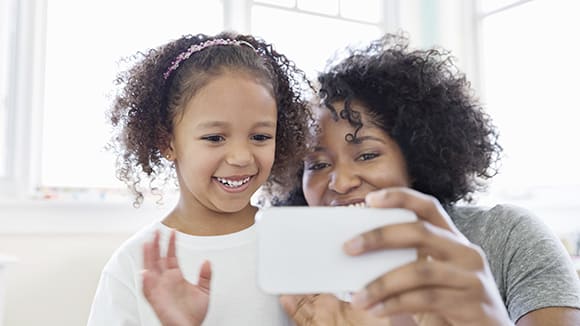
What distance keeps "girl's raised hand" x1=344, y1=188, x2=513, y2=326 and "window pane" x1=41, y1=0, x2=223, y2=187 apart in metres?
1.54

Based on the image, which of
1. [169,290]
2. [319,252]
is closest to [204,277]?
[169,290]

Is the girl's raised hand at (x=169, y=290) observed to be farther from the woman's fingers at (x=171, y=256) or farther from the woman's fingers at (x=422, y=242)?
the woman's fingers at (x=422, y=242)

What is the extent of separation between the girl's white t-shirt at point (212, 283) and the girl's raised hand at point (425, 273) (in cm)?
47

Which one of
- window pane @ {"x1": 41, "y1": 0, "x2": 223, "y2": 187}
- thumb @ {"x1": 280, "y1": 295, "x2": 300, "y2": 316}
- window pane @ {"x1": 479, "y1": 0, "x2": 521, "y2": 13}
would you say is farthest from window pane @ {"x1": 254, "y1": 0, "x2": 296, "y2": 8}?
thumb @ {"x1": 280, "y1": 295, "x2": 300, "y2": 316}

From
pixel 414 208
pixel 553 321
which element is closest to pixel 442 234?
pixel 414 208

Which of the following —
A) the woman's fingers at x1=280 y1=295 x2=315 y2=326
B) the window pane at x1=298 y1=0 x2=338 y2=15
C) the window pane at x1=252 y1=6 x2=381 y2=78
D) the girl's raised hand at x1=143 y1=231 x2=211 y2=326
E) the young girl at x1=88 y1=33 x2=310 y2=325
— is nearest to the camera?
the girl's raised hand at x1=143 y1=231 x2=211 y2=326

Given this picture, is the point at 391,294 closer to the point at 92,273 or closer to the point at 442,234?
the point at 442,234

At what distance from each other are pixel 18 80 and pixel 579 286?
1.65 metres

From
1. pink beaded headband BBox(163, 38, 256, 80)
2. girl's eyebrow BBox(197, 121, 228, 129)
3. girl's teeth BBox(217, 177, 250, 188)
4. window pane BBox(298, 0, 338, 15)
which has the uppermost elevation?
window pane BBox(298, 0, 338, 15)

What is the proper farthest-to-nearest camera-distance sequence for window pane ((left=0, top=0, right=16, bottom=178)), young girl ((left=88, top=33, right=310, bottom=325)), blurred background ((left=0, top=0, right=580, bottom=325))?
1. window pane ((left=0, top=0, right=16, bottom=178))
2. blurred background ((left=0, top=0, right=580, bottom=325))
3. young girl ((left=88, top=33, right=310, bottom=325))

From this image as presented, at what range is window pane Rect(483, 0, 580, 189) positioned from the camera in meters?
2.25

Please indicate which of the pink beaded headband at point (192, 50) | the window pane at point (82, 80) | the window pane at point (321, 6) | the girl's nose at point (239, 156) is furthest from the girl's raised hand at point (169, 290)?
the window pane at point (321, 6)

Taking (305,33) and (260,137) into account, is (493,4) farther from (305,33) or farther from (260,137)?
(260,137)

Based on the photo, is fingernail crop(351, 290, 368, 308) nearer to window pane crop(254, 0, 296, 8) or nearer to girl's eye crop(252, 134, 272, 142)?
girl's eye crop(252, 134, 272, 142)
